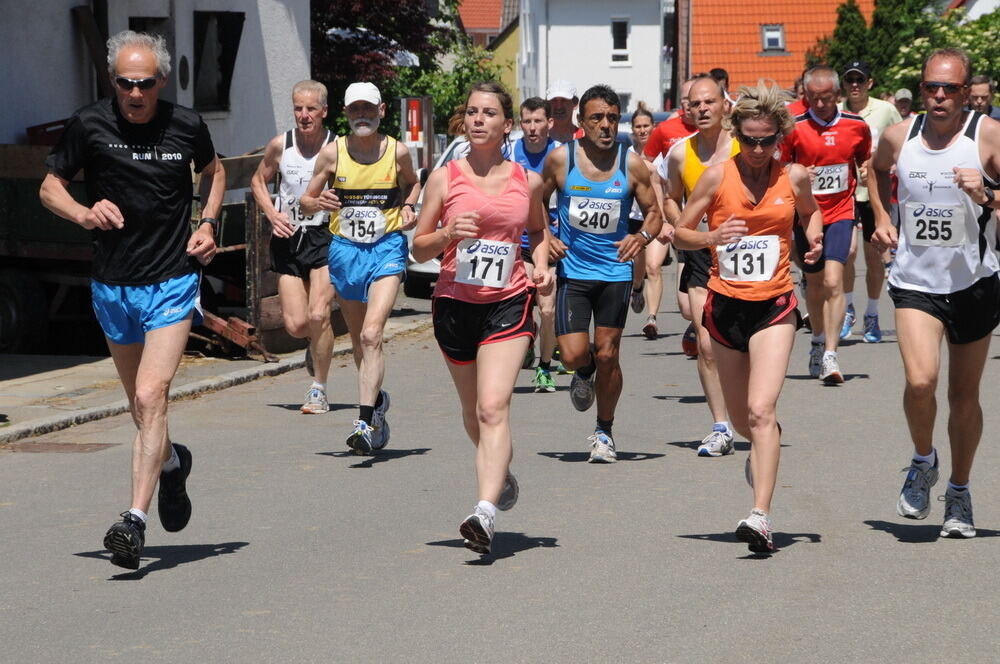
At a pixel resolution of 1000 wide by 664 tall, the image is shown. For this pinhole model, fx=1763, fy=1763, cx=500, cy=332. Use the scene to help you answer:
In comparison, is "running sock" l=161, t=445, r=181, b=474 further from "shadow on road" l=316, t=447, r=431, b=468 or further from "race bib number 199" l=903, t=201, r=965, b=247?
"race bib number 199" l=903, t=201, r=965, b=247

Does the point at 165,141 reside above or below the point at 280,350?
above

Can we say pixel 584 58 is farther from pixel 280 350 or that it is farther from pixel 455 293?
pixel 455 293

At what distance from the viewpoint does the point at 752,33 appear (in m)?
72.3

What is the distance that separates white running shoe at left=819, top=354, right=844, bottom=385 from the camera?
41.9 ft

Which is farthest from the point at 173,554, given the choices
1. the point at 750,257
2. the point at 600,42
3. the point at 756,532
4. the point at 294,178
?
the point at 600,42

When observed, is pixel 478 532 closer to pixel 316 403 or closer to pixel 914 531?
pixel 914 531

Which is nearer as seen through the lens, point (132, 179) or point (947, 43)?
point (132, 179)

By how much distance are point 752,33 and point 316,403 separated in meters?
63.0

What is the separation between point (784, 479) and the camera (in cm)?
901

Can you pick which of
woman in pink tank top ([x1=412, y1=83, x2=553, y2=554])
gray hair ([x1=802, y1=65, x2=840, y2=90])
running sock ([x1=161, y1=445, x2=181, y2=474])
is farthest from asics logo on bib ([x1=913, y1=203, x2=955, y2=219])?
gray hair ([x1=802, y1=65, x2=840, y2=90])

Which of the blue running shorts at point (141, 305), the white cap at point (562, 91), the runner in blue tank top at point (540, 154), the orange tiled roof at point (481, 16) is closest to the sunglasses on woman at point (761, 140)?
the blue running shorts at point (141, 305)

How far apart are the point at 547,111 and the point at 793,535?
5730mm

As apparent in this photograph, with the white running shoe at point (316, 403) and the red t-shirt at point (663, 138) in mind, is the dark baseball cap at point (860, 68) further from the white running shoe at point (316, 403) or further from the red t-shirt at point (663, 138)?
the white running shoe at point (316, 403)

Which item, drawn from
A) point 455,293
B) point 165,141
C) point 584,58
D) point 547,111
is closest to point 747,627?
point 455,293
